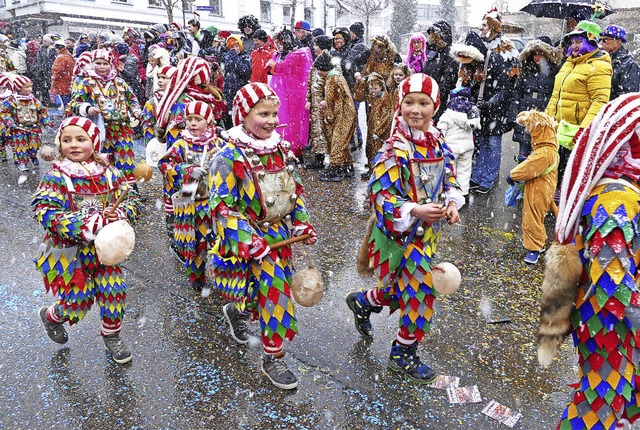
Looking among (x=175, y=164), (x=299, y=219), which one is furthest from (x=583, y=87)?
(x=175, y=164)

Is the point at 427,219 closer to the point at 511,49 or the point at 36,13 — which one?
the point at 511,49

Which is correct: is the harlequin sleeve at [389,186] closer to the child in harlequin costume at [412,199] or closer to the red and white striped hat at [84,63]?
the child in harlequin costume at [412,199]

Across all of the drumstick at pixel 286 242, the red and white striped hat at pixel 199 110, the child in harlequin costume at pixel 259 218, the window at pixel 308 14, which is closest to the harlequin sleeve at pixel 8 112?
the red and white striped hat at pixel 199 110

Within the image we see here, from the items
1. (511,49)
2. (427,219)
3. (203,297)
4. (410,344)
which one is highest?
(511,49)

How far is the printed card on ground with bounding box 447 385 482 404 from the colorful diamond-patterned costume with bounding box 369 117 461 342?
42 centimetres

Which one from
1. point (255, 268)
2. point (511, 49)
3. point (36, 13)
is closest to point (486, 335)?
point (255, 268)

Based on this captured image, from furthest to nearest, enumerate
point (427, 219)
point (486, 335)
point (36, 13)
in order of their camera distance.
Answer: point (36, 13) → point (486, 335) → point (427, 219)

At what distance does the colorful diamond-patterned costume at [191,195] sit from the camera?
4.18 m

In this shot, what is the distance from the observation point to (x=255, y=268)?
307 cm

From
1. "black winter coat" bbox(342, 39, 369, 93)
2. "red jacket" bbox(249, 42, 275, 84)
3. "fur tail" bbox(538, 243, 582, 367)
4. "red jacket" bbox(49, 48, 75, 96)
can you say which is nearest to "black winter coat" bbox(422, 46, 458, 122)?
"black winter coat" bbox(342, 39, 369, 93)

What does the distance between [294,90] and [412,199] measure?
5919 mm

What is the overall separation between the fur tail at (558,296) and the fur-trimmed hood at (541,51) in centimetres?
520

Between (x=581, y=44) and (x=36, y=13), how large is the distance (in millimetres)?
27754

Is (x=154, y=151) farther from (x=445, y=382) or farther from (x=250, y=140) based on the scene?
(x=445, y=382)
